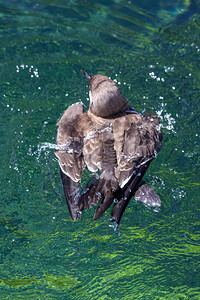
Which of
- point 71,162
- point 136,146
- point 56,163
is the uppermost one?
point 136,146

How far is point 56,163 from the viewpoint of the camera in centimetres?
572

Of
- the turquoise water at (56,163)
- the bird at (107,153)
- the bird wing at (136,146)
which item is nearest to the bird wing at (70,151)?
the bird at (107,153)

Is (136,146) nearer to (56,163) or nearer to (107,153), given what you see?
(107,153)

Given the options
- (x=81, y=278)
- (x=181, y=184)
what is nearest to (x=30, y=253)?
(x=81, y=278)

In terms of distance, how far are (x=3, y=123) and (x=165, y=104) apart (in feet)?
7.84

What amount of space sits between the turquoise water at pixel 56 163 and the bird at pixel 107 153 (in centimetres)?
46

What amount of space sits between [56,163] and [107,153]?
110 cm

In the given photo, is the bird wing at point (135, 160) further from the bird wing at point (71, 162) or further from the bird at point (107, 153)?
the bird wing at point (71, 162)

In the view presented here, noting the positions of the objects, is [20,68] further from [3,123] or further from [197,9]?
[197,9]

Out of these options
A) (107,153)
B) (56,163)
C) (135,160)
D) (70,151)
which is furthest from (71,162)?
(56,163)

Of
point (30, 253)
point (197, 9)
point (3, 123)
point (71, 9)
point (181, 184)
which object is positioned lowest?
point (30, 253)

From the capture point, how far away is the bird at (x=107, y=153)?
4.75 m

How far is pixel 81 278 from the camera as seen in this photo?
196 inches

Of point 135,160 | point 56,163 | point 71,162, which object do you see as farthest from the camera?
point 56,163
